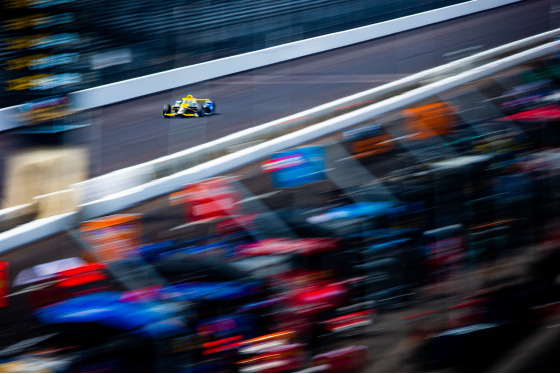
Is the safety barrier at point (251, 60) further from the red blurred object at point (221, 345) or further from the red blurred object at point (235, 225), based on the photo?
the red blurred object at point (221, 345)

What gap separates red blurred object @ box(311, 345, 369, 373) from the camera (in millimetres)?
3242

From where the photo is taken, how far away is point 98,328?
12.9 ft

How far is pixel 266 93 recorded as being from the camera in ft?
34.6

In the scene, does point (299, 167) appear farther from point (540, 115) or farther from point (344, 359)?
point (344, 359)

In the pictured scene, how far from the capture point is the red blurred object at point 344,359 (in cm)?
324

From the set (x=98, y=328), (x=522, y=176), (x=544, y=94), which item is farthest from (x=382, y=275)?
(x=544, y=94)

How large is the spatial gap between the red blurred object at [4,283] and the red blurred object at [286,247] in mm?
1749

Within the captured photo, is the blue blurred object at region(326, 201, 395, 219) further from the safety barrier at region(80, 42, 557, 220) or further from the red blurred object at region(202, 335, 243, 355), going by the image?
the safety barrier at region(80, 42, 557, 220)

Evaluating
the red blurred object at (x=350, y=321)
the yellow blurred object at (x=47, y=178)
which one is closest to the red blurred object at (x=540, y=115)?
the red blurred object at (x=350, y=321)

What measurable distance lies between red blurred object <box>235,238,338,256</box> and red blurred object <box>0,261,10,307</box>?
1749 mm

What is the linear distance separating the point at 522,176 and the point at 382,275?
1.35m

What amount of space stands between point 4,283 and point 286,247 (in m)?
2.23

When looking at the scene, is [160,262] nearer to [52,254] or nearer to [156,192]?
[52,254]

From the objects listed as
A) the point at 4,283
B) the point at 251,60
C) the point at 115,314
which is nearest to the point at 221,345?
the point at 115,314
